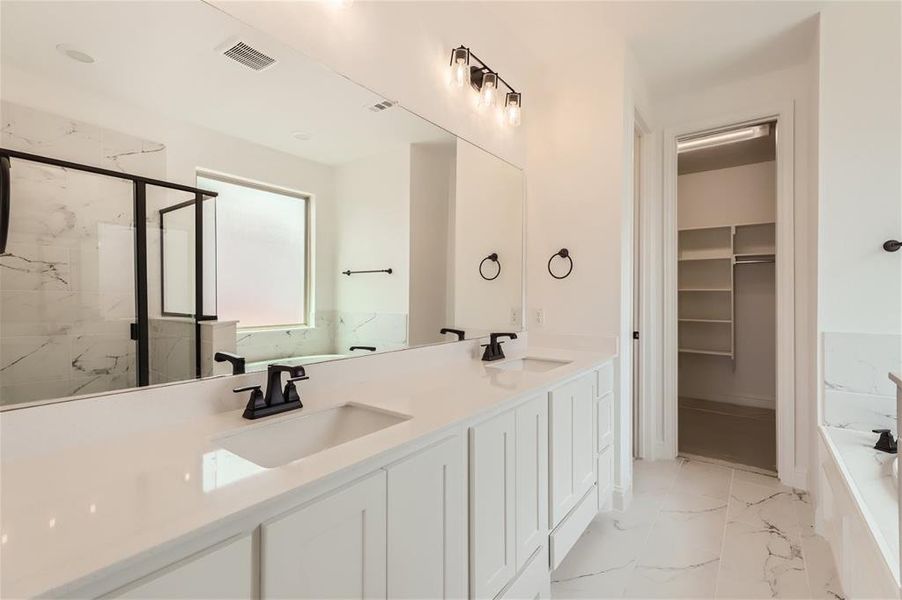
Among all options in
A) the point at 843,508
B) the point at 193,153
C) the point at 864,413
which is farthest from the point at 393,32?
the point at 864,413

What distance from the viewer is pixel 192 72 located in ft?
3.69

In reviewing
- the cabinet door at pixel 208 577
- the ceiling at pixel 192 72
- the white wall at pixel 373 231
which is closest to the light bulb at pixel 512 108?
the white wall at pixel 373 231

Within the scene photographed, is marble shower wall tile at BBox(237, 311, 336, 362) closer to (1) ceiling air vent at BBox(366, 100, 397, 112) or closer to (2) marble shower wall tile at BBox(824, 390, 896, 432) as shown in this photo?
(1) ceiling air vent at BBox(366, 100, 397, 112)

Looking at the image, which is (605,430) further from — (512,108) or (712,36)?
(712,36)

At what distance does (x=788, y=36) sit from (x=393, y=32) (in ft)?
7.46

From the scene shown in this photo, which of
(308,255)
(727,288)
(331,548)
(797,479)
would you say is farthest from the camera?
(727,288)

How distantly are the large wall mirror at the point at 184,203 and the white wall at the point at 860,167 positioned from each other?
212 centimetres

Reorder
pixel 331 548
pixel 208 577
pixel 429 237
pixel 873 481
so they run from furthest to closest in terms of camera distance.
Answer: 1. pixel 429 237
2. pixel 873 481
3. pixel 331 548
4. pixel 208 577

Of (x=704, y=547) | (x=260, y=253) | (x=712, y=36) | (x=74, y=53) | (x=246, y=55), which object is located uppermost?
(x=712, y=36)

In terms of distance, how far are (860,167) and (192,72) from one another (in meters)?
2.90

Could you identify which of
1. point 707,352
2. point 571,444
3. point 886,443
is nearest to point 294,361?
point 571,444

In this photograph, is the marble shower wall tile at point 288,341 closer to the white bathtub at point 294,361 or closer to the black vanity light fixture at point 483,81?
the white bathtub at point 294,361

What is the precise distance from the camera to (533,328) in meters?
2.66

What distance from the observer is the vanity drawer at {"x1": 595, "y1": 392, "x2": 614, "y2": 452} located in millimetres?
2098
